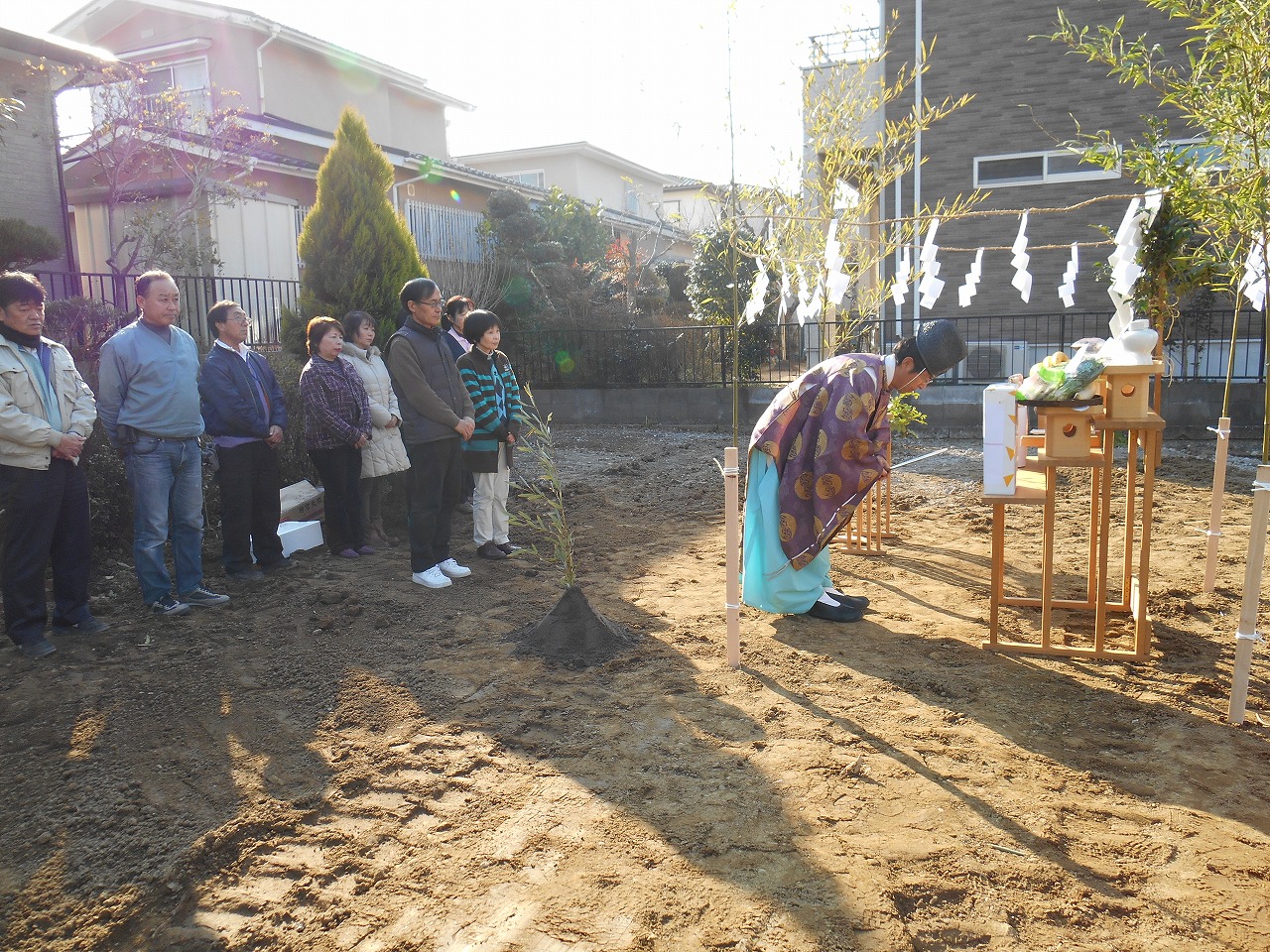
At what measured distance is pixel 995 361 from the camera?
1280cm

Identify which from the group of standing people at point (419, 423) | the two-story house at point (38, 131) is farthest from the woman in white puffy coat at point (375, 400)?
the two-story house at point (38, 131)

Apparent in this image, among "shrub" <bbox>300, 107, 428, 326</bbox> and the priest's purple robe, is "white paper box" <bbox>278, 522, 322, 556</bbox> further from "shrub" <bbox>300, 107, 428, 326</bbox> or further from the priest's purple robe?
the priest's purple robe

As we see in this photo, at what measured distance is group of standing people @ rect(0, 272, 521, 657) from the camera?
4305 millimetres

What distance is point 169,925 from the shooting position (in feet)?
7.93

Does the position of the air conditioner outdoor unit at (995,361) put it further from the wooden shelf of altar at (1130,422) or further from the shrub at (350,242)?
the wooden shelf of altar at (1130,422)

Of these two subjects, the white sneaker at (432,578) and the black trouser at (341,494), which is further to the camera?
the black trouser at (341,494)

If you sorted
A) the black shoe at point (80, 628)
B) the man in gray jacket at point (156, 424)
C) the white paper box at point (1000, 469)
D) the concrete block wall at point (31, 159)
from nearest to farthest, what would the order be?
the white paper box at point (1000, 469) < the black shoe at point (80, 628) < the man in gray jacket at point (156, 424) < the concrete block wall at point (31, 159)

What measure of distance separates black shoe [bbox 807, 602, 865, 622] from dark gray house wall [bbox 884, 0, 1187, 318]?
1020 centimetres

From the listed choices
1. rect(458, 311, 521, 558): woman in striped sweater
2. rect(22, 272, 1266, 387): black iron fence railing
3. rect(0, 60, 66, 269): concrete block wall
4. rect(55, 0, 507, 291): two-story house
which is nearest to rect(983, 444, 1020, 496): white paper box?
rect(458, 311, 521, 558): woman in striped sweater

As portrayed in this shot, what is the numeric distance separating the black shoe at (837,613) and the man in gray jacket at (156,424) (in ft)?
11.6

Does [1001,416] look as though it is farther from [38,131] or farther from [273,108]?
[273,108]

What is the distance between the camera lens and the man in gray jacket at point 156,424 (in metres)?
4.81

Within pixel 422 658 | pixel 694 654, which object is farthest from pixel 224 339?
pixel 694 654

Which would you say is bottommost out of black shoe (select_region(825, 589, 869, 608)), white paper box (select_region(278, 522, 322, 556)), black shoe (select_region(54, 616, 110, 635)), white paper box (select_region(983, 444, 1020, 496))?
black shoe (select_region(825, 589, 869, 608))
